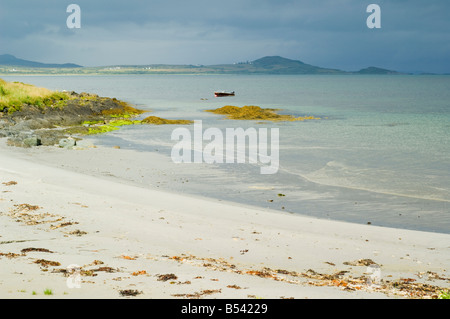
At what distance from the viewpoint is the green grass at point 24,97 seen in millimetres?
44094

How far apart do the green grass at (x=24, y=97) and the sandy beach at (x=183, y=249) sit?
28.2m

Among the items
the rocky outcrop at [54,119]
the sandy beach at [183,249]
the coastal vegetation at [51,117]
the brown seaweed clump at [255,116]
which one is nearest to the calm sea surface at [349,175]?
the sandy beach at [183,249]

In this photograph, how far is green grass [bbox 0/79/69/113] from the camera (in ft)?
145

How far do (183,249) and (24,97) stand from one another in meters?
41.8

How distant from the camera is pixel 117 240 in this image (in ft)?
37.7

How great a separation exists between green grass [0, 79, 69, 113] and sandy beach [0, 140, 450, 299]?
28168 millimetres

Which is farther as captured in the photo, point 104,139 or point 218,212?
point 104,139

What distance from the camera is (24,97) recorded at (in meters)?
47.4

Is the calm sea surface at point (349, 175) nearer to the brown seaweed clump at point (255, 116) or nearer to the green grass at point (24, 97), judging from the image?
the brown seaweed clump at point (255, 116)

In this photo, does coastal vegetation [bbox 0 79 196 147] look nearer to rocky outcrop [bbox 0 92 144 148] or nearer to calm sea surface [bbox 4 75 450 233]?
rocky outcrop [bbox 0 92 144 148]

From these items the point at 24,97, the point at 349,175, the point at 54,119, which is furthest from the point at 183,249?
the point at 24,97

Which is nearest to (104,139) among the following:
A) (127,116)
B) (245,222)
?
(127,116)
